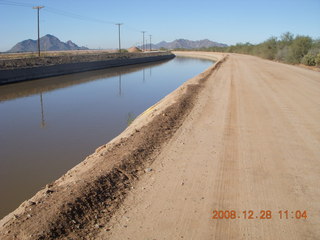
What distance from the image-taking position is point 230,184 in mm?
5598

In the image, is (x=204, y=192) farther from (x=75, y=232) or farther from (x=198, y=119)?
→ (x=198, y=119)

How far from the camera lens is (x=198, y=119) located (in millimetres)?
10445

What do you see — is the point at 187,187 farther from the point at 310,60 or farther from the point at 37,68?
the point at 310,60

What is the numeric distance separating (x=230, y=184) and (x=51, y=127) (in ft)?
30.2

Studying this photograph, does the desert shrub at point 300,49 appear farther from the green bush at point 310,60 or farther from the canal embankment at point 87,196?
the canal embankment at point 87,196

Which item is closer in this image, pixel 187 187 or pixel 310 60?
pixel 187 187

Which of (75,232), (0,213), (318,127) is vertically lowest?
(0,213)

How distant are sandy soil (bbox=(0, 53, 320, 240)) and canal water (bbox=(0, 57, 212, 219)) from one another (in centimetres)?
151

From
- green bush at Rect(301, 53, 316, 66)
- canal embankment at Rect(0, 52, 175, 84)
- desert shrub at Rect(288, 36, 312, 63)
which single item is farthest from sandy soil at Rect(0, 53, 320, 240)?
desert shrub at Rect(288, 36, 312, 63)

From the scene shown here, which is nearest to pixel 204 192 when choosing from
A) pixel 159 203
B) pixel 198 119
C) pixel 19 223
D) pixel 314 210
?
pixel 159 203

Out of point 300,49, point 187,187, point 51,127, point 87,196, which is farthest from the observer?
point 300,49

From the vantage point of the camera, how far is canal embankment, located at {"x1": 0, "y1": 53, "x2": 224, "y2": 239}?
420cm

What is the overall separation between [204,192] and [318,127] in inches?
228

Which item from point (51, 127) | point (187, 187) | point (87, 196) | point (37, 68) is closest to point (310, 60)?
point (37, 68)
